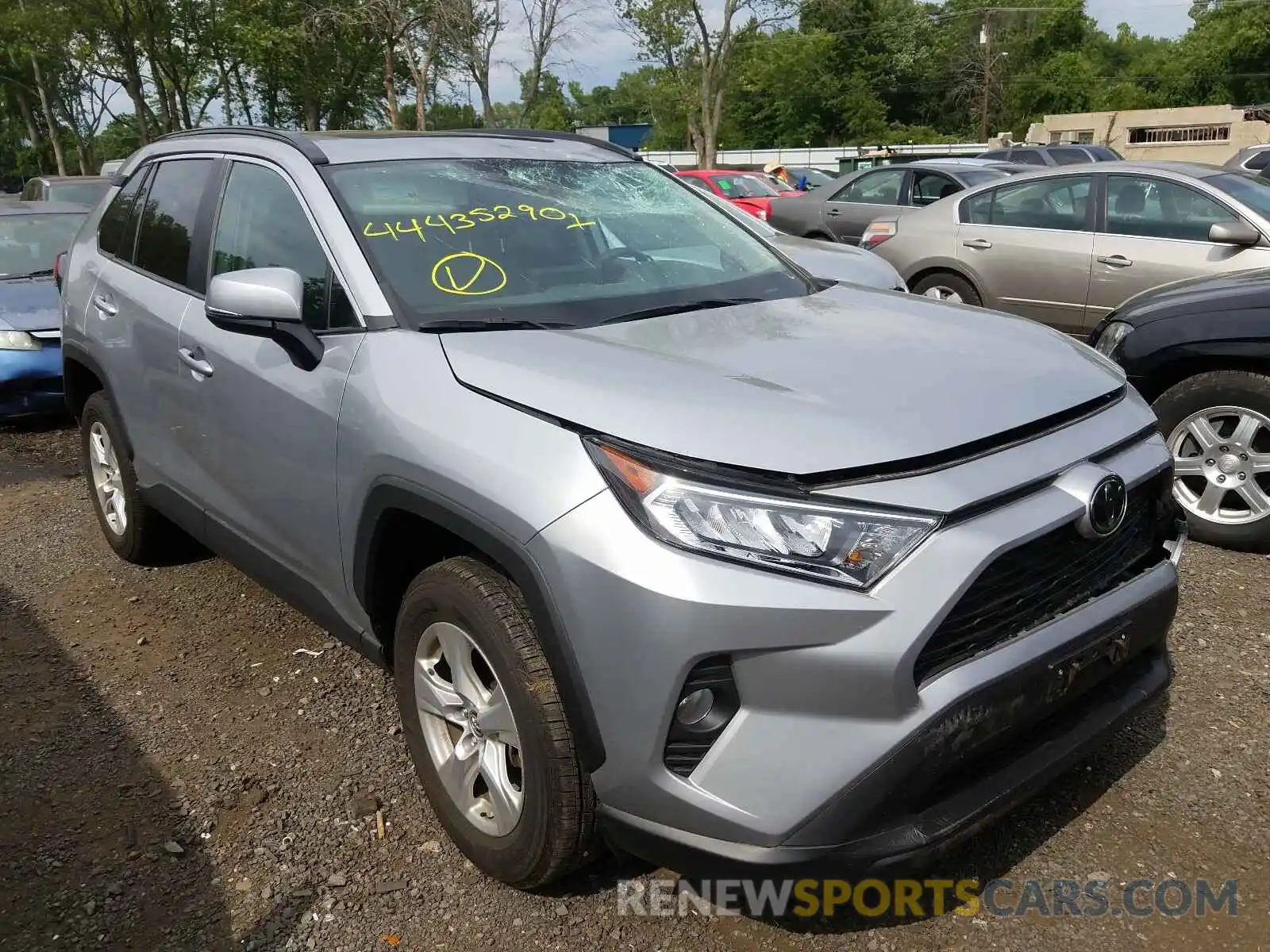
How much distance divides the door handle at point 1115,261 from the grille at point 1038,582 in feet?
16.8

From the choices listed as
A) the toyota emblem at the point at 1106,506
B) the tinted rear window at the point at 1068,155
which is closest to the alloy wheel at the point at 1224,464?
the toyota emblem at the point at 1106,506

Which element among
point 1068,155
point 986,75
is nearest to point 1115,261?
point 1068,155

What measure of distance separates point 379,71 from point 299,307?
120 feet

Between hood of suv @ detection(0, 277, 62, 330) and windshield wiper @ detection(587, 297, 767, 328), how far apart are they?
5586 mm

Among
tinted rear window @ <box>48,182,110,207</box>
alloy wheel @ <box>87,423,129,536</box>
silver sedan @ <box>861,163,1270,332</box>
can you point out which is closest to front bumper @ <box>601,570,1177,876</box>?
alloy wheel @ <box>87,423,129,536</box>

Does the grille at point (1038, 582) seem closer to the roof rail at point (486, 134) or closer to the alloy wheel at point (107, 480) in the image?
the roof rail at point (486, 134)

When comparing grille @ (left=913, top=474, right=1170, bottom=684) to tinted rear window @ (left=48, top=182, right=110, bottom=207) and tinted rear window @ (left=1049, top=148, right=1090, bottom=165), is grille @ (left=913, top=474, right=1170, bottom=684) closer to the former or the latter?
tinted rear window @ (left=48, top=182, right=110, bottom=207)

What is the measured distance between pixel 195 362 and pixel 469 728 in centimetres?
164

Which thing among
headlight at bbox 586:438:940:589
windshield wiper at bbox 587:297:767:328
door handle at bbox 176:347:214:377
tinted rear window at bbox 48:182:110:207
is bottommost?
headlight at bbox 586:438:940:589

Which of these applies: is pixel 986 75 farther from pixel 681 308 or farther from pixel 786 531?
pixel 786 531

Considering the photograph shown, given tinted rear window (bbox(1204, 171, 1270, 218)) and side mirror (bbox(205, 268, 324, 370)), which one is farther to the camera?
tinted rear window (bbox(1204, 171, 1270, 218))

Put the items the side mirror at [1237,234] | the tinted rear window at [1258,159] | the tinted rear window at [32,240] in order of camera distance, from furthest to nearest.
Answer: the tinted rear window at [1258,159] < the tinted rear window at [32,240] < the side mirror at [1237,234]

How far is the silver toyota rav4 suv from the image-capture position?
191cm

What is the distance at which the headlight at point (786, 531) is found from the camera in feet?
6.28
